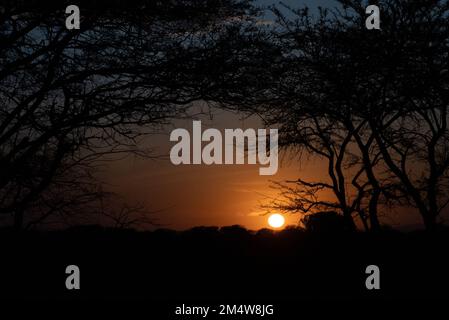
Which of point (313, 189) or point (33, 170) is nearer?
point (33, 170)

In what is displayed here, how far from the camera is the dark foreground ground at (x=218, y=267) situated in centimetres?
823

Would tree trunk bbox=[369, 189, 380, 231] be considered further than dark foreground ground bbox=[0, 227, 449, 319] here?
Yes

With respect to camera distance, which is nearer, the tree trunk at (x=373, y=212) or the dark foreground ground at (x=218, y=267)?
the dark foreground ground at (x=218, y=267)

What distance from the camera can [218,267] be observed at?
9859 millimetres

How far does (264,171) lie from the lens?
1442cm

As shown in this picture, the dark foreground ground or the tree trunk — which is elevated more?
the tree trunk

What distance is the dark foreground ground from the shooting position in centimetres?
823

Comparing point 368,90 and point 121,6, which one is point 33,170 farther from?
point 368,90

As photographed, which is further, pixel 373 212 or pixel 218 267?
pixel 373 212

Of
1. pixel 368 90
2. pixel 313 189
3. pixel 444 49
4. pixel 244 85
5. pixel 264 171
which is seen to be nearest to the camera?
pixel 244 85

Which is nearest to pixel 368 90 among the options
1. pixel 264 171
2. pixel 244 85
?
pixel 264 171

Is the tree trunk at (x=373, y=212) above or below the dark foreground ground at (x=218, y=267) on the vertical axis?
above

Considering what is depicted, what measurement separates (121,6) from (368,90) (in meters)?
6.61
